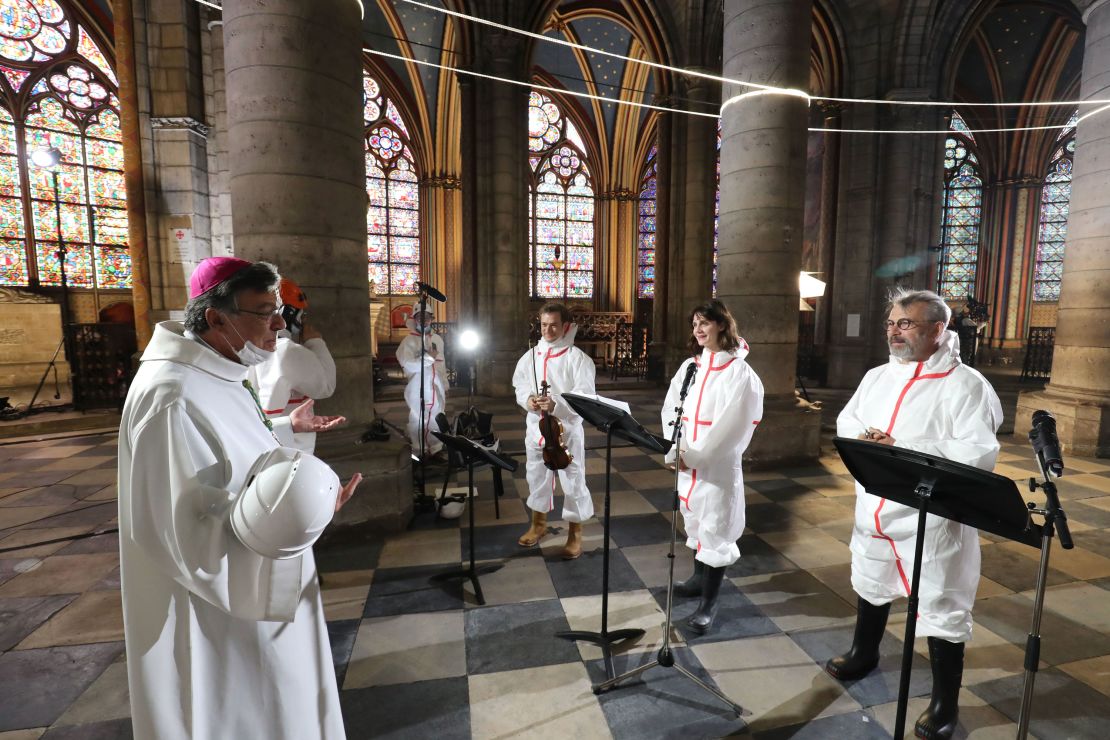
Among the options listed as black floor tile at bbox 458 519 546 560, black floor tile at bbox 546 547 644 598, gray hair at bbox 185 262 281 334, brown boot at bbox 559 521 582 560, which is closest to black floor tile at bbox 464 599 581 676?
black floor tile at bbox 546 547 644 598

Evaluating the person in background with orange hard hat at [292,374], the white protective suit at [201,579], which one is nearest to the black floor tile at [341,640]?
the person in background with orange hard hat at [292,374]

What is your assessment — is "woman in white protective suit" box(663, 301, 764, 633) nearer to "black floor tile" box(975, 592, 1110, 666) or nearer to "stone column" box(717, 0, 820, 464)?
"black floor tile" box(975, 592, 1110, 666)

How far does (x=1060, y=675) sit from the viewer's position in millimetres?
2867

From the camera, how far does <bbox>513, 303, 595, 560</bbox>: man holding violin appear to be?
4.20 metres

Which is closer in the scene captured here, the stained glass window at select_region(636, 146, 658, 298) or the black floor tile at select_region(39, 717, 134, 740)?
the black floor tile at select_region(39, 717, 134, 740)

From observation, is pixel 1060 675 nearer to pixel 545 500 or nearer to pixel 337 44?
pixel 545 500

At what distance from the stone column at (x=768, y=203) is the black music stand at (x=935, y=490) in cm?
491

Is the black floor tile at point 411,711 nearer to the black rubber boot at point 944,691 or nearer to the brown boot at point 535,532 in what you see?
the brown boot at point 535,532

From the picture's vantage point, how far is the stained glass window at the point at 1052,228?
868 inches

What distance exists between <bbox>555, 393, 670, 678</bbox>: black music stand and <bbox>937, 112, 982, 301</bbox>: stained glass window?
86.1 feet

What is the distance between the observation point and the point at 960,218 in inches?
917

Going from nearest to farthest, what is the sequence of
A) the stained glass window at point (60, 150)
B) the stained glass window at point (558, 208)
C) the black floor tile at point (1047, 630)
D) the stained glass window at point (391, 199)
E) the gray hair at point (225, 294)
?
the gray hair at point (225, 294), the black floor tile at point (1047, 630), the stained glass window at point (60, 150), the stained glass window at point (391, 199), the stained glass window at point (558, 208)

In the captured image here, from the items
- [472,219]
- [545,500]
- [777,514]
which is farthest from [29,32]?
[777,514]

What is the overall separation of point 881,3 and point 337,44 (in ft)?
48.4
